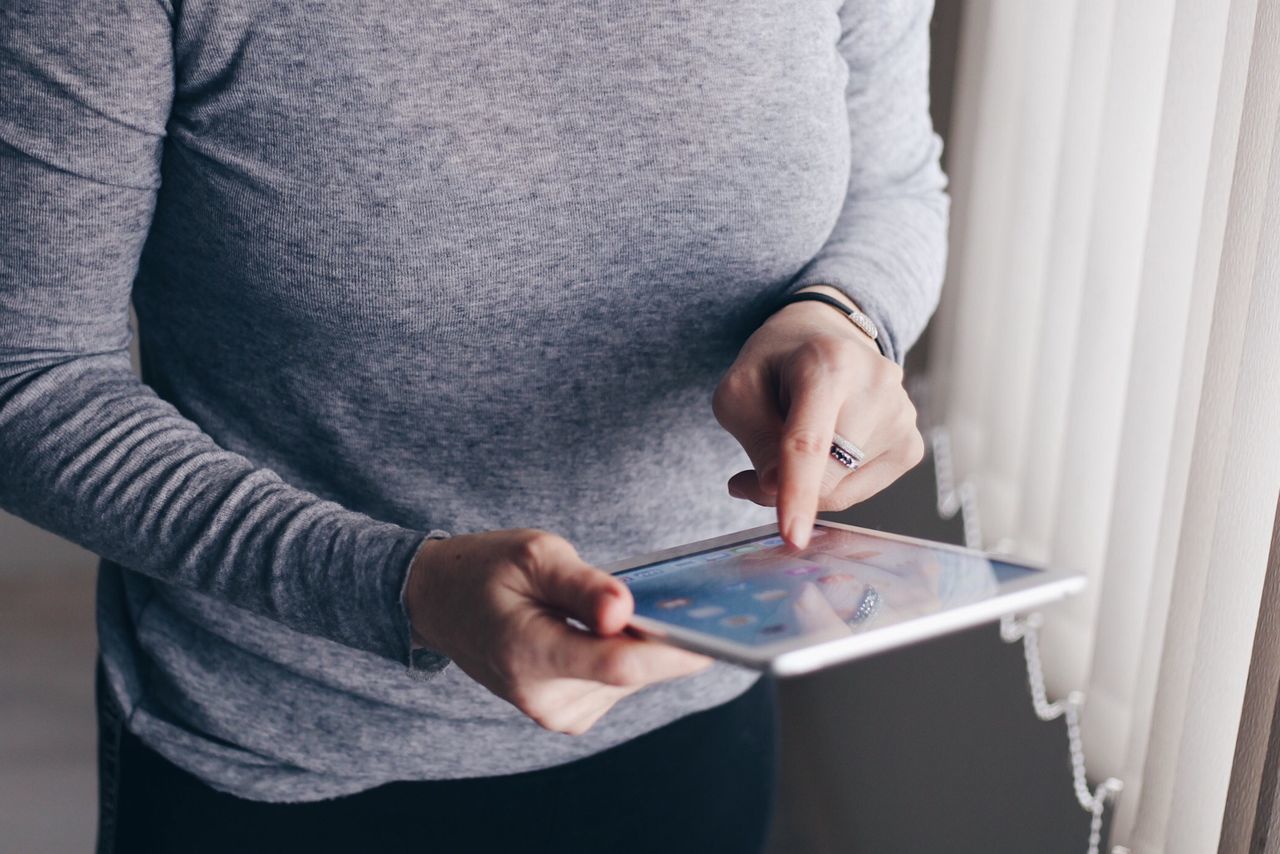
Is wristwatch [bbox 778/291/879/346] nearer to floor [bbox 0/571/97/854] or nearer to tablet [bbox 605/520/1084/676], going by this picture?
tablet [bbox 605/520/1084/676]

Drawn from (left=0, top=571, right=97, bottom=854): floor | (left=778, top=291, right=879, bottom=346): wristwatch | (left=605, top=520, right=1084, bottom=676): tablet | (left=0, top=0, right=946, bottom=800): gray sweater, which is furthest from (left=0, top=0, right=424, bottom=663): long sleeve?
(left=0, top=571, right=97, bottom=854): floor

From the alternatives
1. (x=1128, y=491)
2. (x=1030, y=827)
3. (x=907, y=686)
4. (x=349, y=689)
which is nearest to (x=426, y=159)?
(x=349, y=689)

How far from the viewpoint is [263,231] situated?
65 centimetres

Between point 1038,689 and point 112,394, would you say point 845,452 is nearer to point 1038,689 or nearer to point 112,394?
point 112,394

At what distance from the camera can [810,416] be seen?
60 cm

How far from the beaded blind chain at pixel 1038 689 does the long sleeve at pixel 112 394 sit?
763 millimetres

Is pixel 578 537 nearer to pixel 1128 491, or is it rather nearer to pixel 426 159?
pixel 426 159

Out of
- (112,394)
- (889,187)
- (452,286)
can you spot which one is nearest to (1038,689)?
(889,187)

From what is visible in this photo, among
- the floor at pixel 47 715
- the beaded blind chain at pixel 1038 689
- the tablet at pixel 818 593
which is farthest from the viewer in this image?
the floor at pixel 47 715

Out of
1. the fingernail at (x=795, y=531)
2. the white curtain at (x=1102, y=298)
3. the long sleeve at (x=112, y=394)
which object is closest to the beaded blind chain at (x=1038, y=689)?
the white curtain at (x=1102, y=298)

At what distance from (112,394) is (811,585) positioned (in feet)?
1.33

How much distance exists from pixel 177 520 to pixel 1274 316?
709 mm

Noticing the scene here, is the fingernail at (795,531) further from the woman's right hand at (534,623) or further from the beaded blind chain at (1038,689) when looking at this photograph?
the beaded blind chain at (1038,689)

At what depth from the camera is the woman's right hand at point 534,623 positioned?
51 centimetres
